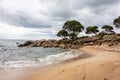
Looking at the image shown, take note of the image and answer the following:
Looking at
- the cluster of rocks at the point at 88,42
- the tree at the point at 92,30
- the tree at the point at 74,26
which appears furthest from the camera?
the tree at the point at 92,30

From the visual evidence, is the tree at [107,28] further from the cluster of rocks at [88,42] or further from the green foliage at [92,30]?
the cluster of rocks at [88,42]

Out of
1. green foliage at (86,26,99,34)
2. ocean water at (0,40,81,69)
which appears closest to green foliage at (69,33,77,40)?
green foliage at (86,26,99,34)

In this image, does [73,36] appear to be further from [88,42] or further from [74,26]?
[88,42]

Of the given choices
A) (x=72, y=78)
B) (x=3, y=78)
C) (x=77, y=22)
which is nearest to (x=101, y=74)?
(x=72, y=78)

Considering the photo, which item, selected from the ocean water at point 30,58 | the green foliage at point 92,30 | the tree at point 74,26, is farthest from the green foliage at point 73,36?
the ocean water at point 30,58

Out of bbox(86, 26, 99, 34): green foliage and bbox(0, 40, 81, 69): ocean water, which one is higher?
bbox(86, 26, 99, 34): green foliage

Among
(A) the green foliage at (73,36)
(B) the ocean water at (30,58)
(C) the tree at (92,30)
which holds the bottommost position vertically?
(B) the ocean water at (30,58)

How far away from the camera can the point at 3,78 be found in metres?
10.6

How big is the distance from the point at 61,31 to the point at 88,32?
1551 cm

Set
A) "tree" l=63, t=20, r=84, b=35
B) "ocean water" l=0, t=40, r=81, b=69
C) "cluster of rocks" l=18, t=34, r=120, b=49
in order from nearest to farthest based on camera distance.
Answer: "ocean water" l=0, t=40, r=81, b=69
"cluster of rocks" l=18, t=34, r=120, b=49
"tree" l=63, t=20, r=84, b=35

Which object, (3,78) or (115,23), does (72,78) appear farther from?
(115,23)

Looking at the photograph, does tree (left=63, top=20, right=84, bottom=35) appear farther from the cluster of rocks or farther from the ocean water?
the ocean water

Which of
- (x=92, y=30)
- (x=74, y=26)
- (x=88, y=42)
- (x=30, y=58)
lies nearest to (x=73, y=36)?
(x=74, y=26)

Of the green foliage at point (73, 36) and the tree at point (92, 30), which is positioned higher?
the tree at point (92, 30)
